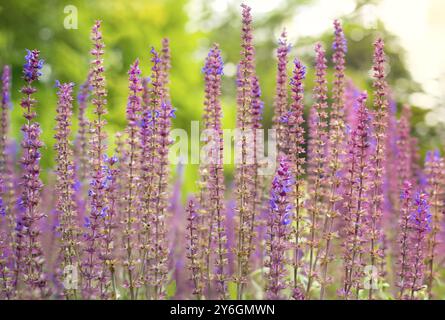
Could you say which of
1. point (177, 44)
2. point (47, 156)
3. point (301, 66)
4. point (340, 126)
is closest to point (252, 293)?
point (340, 126)

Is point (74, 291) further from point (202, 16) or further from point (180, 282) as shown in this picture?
point (202, 16)

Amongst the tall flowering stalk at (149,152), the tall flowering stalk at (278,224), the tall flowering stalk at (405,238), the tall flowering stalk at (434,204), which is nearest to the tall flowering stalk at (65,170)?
the tall flowering stalk at (149,152)

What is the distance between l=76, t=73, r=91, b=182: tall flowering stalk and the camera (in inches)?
176

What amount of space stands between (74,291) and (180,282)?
62.0 inches

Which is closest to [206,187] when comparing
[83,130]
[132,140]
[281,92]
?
[132,140]

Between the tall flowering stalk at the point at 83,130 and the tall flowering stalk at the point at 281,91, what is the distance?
138 centimetres

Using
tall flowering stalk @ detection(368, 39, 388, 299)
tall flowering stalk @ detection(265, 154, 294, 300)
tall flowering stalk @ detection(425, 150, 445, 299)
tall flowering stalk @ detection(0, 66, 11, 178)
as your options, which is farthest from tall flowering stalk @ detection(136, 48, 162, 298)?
tall flowering stalk @ detection(425, 150, 445, 299)

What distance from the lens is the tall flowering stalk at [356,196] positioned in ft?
11.6

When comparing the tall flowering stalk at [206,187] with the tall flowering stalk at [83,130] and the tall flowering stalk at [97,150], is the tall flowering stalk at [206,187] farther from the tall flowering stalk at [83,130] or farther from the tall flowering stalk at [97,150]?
the tall flowering stalk at [83,130]

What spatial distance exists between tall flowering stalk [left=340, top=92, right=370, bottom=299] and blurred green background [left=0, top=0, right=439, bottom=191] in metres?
7.05

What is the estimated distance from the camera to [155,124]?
147 inches
